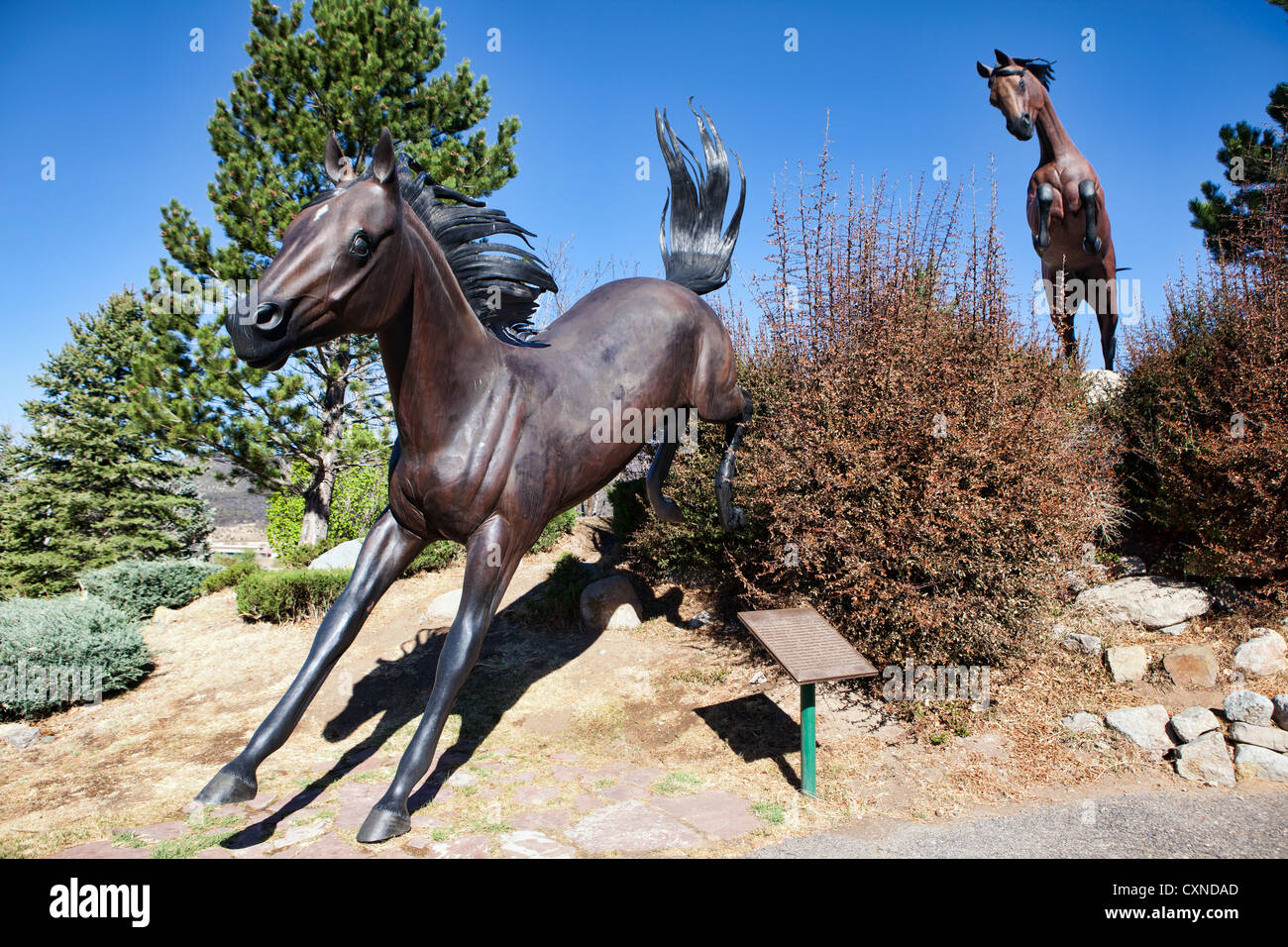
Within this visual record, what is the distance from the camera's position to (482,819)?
3348mm

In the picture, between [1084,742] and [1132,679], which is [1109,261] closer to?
[1132,679]

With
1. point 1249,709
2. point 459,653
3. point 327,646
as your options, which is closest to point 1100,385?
point 1249,709

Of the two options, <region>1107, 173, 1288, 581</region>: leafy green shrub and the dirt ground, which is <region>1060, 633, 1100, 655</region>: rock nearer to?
the dirt ground

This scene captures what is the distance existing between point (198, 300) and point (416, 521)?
10.5 m

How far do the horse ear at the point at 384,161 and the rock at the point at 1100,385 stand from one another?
647cm

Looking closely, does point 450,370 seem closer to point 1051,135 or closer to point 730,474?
point 730,474

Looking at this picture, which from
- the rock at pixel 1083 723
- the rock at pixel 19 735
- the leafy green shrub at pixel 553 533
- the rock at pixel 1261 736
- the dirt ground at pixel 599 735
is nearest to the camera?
the dirt ground at pixel 599 735

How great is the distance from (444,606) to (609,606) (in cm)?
182

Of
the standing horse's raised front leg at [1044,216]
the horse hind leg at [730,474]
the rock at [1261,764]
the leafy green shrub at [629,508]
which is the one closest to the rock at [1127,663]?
the rock at [1261,764]

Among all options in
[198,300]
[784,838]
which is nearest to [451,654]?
[784,838]

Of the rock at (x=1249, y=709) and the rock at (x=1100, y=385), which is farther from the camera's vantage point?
the rock at (x=1100, y=385)

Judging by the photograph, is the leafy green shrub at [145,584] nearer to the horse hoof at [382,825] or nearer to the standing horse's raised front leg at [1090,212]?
the horse hoof at [382,825]

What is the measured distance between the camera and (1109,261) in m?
7.34

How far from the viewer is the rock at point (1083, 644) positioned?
16.7ft
